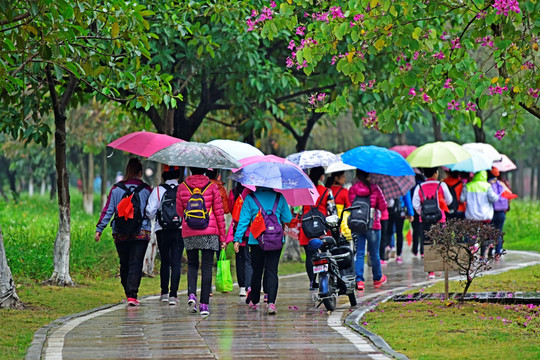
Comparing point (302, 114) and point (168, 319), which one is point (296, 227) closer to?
point (168, 319)

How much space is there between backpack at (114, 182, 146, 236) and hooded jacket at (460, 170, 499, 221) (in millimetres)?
7462

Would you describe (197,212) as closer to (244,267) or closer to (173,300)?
(173,300)

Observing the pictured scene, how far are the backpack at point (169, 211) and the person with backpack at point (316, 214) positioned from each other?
5.70 ft

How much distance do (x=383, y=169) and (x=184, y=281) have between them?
15.9 feet

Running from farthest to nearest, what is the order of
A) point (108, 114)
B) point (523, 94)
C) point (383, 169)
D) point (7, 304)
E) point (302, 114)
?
point (108, 114)
point (302, 114)
point (383, 169)
point (7, 304)
point (523, 94)

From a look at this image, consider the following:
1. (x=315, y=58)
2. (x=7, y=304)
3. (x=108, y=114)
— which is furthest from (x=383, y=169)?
(x=108, y=114)

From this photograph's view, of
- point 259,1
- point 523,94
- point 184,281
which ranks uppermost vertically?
point 259,1

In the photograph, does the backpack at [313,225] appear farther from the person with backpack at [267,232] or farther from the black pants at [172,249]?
the black pants at [172,249]

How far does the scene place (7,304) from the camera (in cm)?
1263

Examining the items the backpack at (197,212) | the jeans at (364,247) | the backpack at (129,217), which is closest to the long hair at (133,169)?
the backpack at (129,217)

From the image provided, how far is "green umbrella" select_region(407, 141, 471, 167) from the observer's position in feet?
54.9

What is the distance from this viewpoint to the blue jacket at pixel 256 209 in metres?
12.2

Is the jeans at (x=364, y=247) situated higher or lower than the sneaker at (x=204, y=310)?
higher

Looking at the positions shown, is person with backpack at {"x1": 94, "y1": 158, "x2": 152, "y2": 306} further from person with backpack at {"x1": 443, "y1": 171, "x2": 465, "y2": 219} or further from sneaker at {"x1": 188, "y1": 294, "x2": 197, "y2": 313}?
person with backpack at {"x1": 443, "y1": 171, "x2": 465, "y2": 219}
